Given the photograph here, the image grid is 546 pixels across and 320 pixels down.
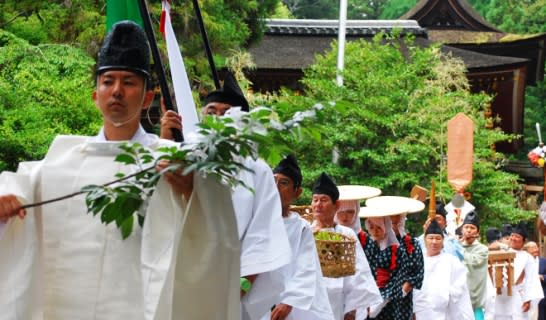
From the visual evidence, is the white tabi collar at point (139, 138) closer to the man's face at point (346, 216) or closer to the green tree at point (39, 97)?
the man's face at point (346, 216)

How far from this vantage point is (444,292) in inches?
567

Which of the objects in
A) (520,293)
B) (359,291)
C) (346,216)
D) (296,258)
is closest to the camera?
(296,258)

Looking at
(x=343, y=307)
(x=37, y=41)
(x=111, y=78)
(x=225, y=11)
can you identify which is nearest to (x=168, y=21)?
(x=111, y=78)

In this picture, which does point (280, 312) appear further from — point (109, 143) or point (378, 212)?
point (378, 212)

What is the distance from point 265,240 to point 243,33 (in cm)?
1328

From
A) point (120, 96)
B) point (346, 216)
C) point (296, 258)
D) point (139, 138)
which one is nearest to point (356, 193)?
point (346, 216)

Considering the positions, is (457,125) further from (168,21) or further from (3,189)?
(3,189)

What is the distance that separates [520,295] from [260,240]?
1311 cm

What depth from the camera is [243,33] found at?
19656 millimetres

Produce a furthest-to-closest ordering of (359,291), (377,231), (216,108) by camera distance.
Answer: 1. (377,231)
2. (359,291)
3. (216,108)

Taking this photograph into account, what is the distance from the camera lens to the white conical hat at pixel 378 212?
1206 centimetres

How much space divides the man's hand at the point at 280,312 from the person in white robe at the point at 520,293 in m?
11.1

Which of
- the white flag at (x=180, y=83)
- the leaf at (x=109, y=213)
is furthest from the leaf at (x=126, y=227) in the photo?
the white flag at (x=180, y=83)

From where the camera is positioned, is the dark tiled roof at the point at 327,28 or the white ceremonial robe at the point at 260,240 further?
the dark tiled roof at the point at 327,28
